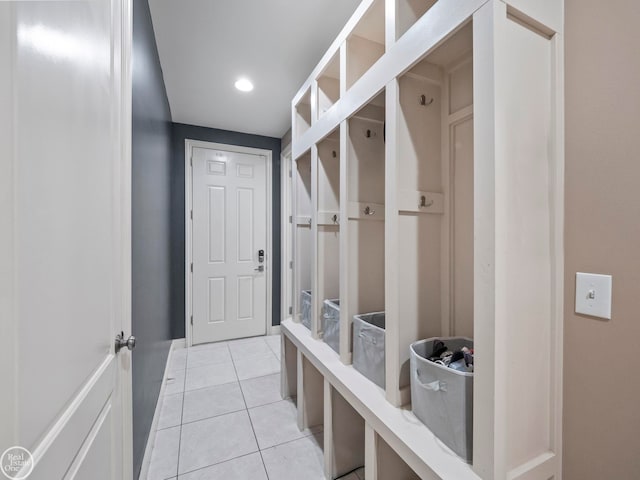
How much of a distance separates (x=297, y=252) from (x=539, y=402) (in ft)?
5.21

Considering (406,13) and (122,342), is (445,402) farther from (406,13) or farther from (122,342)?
(406,13)

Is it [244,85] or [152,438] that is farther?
[244,85]

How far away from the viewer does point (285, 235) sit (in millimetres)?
3680

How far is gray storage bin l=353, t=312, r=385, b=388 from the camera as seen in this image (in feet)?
4.01

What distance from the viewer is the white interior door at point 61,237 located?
18.3 inches

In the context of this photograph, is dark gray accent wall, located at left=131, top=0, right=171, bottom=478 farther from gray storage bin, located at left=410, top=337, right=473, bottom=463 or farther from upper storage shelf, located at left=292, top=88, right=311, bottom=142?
gray storage bin, located at left=410, top=337, right=473, bottom=463

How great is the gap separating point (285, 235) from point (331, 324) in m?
2.18

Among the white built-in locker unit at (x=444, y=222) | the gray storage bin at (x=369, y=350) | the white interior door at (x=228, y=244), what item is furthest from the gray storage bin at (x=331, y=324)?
the white interior door at (x=228, y=244)

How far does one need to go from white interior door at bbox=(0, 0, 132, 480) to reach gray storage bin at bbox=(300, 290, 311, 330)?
115 cm

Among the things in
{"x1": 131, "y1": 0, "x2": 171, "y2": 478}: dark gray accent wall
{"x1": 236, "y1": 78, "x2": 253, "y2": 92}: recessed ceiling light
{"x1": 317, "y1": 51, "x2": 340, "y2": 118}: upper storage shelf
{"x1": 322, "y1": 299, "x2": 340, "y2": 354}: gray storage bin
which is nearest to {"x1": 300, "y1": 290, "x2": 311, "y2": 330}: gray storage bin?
{"x1": 322, "y1": 299, "x2": 340, "y2": 354}: gray storage bin

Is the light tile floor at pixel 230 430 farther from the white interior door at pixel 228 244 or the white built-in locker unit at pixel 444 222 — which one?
the white interior door at pixel 228 244

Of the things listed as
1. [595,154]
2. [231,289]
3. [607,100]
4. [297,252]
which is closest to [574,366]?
[595,154]

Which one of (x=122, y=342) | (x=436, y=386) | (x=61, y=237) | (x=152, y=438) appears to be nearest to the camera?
(x=61, y=237)

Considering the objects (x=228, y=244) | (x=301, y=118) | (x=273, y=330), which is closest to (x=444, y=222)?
(x=301, y=118)
